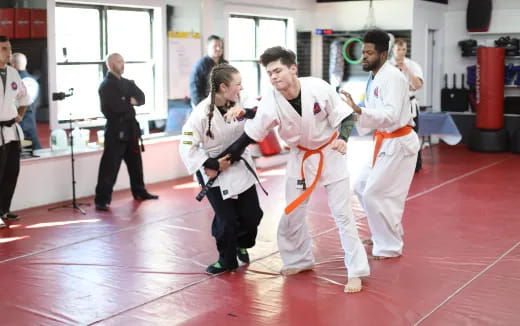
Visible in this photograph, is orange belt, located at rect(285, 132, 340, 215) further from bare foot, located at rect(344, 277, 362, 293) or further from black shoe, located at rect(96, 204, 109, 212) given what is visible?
black shoe, located at rect(96, 204, 109, 212)

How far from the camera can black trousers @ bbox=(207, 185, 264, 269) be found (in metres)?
4.60

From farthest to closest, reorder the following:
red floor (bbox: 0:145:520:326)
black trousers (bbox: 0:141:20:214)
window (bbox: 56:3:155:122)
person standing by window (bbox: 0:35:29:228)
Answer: window (bbox: 56:3:155:122) → black trousers (bbox: 0:141:20:214) → person standing by window (bbox: 0:35:29:228) → red floor (bbox: 0:145:520:326)

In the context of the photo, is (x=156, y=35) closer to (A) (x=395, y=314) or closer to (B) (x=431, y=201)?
(B) (x=431, y=201)

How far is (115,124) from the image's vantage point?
7.23 meters

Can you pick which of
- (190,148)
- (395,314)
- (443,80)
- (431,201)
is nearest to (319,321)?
(395,314)

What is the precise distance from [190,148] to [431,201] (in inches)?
141

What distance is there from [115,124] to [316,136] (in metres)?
3.43

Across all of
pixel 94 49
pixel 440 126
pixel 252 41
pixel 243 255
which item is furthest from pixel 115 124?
pixel 440 126

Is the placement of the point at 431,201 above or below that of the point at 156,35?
below

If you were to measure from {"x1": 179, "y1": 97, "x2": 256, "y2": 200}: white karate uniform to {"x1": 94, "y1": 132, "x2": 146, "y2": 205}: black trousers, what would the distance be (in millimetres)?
2769

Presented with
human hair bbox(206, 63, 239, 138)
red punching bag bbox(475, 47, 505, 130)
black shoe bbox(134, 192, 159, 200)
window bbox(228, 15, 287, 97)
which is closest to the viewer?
human hair bbox(206, 63, 239, 138)

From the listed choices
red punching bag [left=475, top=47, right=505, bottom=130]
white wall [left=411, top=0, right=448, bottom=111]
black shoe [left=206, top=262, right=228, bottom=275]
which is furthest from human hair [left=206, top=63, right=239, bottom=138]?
red punching bag [left=475, top=47, right=505, bottom=130]

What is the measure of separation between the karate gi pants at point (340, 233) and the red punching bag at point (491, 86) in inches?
293

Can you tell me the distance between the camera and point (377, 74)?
4.84 metres
